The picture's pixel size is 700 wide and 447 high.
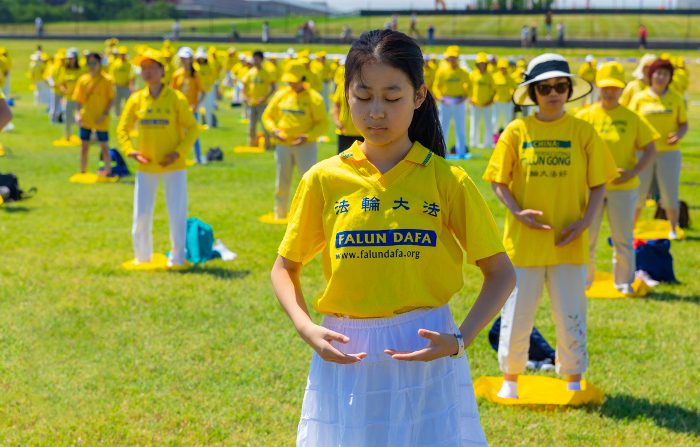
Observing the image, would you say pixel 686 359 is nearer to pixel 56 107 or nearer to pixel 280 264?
pixel 280 264

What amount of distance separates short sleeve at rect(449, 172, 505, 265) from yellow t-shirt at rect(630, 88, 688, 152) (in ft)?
32.1

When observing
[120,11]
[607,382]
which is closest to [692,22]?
[120,11]

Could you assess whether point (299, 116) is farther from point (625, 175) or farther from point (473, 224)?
point (473, 224)

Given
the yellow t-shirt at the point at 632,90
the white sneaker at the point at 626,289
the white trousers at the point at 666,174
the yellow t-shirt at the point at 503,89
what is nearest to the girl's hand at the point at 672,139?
the white trousers at the point at 666,174

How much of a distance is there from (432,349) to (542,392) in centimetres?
421

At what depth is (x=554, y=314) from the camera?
7027mm

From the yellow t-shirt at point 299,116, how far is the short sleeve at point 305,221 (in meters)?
10.6

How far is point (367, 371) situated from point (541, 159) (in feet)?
11.9

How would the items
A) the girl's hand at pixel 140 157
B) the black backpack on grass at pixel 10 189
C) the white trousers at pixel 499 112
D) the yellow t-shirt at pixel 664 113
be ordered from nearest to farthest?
the girl's hand at pixel 140 157
the yellow t-shirt at pixel 664 113
the black backpack on grass at pixel 10 189
the white trousers at pixel 499 112

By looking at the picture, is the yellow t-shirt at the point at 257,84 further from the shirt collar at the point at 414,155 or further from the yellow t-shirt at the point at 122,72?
the shirt collar at the point at 414,155

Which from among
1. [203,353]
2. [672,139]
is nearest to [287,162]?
[672,139]

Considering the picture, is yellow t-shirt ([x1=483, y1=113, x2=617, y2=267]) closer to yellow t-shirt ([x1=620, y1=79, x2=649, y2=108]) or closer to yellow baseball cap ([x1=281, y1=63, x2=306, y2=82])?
yellow baseball cap ([x1=281, y1=63, x2=306, y2=82])

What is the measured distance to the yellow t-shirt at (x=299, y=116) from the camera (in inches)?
562

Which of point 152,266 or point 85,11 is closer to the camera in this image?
point 152,266
